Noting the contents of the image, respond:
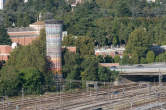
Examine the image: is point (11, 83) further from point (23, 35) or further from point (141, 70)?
point (23, 35)

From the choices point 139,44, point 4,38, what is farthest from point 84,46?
point 4,38

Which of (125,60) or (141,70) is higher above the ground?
(125,60)

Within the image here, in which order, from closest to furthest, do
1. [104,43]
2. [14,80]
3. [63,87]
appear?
[14,80] → [63,87] → [104,43]

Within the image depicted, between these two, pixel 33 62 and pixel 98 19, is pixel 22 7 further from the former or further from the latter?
pixel 33 62

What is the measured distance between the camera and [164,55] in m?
35.2

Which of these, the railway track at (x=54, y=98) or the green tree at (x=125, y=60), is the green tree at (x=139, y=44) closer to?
the green tree at (x=125, y=60)

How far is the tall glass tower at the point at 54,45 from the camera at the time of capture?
2619 centimetres

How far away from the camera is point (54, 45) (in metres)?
26.2

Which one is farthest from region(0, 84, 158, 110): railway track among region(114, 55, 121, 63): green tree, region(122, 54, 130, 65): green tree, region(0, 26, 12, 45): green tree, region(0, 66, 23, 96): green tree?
region(0, 26, 12, 45): green tree

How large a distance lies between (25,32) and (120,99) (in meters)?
18.3

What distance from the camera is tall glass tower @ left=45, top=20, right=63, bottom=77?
85.9 ft

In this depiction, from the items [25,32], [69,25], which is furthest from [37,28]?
[69,25]

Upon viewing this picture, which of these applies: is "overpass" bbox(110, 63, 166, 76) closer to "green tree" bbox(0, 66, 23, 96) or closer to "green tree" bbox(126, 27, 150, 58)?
"green tree" bbox(126, 27, 150, 58)

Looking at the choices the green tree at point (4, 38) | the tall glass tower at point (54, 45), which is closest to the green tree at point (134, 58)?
the green tree at point (4, 38)
